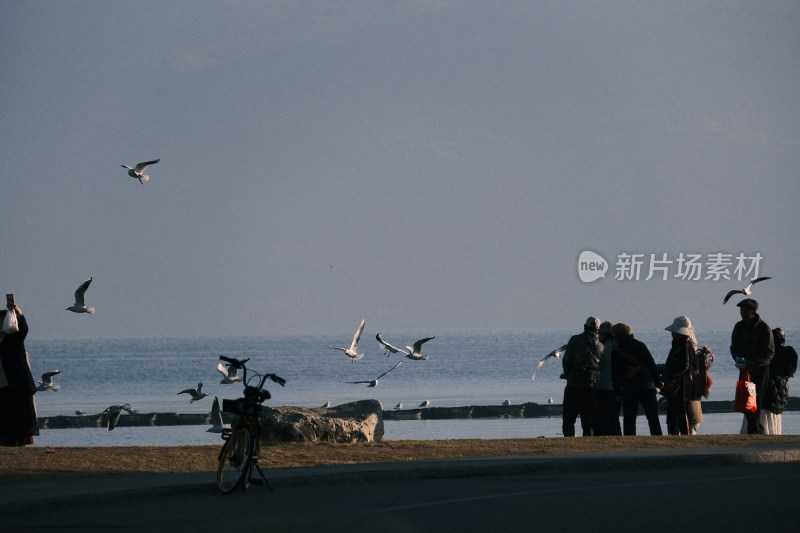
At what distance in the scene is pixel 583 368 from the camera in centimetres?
1914

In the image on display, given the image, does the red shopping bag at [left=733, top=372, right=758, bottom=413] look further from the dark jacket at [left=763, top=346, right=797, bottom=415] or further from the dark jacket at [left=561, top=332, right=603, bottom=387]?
the dark jacket at [left=561, top=332, right=603, bottom=387]

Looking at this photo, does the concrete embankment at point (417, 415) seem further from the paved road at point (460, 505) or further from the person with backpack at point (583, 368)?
the paved road at point (460, 505)

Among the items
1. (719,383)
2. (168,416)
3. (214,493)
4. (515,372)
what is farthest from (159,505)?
(515,372)

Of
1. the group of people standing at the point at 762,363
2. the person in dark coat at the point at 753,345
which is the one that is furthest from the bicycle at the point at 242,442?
the person in dark coat at the point at 753,345

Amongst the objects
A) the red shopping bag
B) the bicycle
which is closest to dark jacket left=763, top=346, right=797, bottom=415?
the red shopping bag

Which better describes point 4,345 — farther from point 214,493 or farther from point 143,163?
point 143,163

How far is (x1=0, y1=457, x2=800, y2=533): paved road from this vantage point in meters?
10.7

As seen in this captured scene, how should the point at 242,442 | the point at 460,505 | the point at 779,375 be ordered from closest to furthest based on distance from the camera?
the point at 460,505
the point at 242,442
the point at 779,375

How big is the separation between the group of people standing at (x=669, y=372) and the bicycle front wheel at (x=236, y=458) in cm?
697

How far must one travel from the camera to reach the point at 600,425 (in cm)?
2012

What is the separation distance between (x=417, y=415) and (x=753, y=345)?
18.7 metres

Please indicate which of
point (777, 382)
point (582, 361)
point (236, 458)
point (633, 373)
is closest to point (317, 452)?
point (236, 458)

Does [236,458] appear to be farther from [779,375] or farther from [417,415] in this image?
[417,415]

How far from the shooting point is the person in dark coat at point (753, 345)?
61.4 ft
